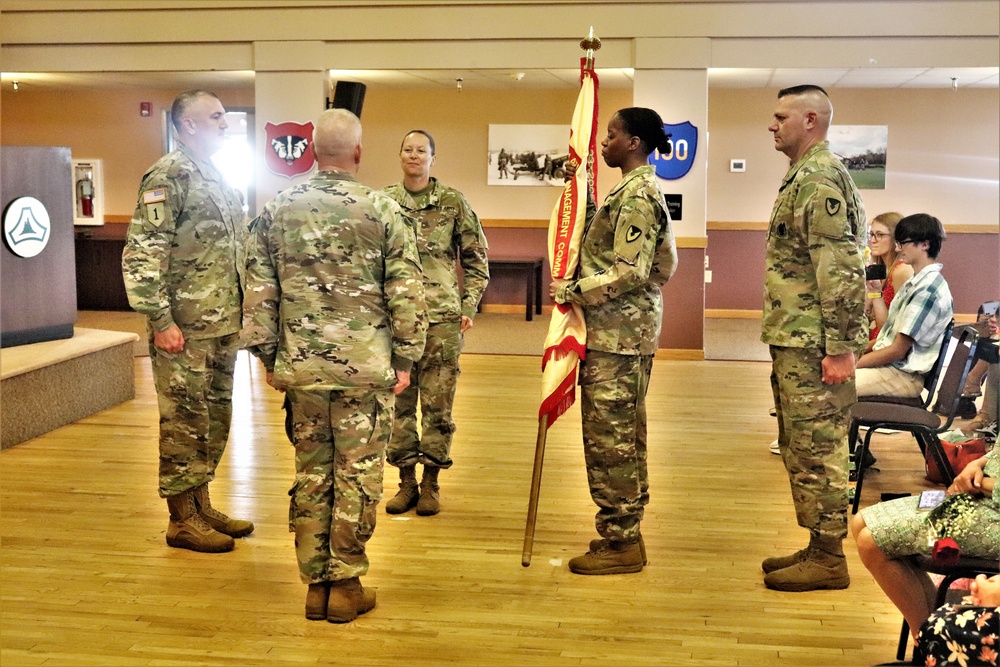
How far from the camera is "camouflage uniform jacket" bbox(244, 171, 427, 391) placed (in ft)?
10.5

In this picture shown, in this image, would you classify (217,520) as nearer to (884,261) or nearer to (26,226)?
(26,226)

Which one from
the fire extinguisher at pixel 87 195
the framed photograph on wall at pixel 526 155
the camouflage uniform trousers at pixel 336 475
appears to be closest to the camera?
the camouflage uniform trousers at pixel 336 475

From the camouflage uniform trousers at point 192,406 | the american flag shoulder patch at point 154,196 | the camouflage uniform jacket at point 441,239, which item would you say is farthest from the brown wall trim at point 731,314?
the american flag shoulder patch at point 154,196

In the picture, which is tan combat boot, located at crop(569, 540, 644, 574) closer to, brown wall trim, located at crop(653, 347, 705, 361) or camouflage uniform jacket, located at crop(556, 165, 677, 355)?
camouflage uniform jacket, located at crop(556, 165, 677, 355)

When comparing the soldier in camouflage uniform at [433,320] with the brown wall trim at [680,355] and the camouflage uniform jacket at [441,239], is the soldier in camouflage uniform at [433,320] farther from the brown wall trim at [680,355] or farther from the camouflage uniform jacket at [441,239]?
the brown wall trim at [680,355]

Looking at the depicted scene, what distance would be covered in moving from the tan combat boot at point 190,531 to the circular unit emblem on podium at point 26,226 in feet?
9.47

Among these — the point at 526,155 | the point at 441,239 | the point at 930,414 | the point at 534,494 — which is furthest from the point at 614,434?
the point at 526,155

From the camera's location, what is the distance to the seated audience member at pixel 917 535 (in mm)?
2619

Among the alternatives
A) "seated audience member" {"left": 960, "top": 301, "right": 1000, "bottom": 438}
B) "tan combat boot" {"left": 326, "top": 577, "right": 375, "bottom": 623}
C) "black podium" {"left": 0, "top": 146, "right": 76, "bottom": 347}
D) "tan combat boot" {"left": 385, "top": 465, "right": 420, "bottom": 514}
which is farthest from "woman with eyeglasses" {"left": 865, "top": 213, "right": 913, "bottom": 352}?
"black podium" {"left": 0, "top": 146, "right": 76, "bottom": 347}

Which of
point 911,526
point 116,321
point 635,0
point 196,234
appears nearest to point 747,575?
point 911,526

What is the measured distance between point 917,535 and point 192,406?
2667 mm

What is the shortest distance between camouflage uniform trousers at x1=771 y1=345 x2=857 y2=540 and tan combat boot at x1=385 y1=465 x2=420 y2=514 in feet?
5.72

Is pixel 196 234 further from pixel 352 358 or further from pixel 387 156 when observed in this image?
pixel 387 156

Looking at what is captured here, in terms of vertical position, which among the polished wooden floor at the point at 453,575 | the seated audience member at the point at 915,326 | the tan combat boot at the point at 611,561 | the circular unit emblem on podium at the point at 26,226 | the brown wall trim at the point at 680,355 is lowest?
the polished wooden floor at the point at 453,575
